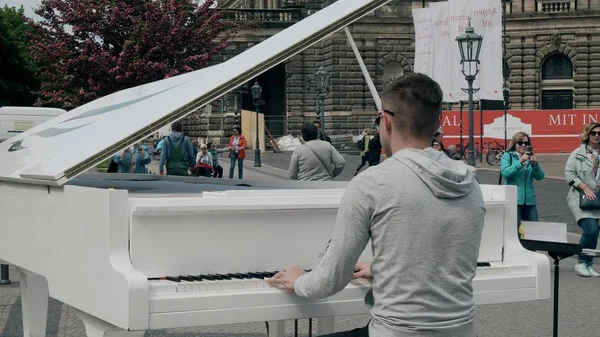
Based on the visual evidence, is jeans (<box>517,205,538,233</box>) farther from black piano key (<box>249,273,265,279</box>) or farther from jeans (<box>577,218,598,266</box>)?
black piano key (<box>249,273,265,279</box>)

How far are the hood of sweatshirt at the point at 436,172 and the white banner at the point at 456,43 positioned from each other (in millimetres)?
25935

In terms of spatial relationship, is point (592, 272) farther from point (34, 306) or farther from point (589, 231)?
point (34, 306)

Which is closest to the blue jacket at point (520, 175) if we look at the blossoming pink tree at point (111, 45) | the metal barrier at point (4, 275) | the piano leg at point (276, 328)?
the metal barrier at point (4, 275)

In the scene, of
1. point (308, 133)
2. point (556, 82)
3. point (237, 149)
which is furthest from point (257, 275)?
point (556, 82)

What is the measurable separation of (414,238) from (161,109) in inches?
58.0

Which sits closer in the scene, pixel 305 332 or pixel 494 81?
pixel 305 332

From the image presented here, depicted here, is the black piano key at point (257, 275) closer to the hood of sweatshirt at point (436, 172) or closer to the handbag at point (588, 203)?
the hood of sweatshirt at point (436, 172)

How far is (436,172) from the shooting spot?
3.74 metres

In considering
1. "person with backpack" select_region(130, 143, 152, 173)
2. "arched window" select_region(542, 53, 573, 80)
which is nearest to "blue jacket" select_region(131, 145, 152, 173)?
"person with backpack" select_region(130, 143, 152, 173)

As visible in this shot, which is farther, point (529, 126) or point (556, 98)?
point (556, 98)

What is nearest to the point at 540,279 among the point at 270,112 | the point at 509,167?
the point at 509,167

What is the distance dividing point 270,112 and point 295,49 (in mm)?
63609

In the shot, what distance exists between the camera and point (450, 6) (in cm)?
3131

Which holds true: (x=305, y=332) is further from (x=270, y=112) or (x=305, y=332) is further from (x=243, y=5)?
(x=243, y=5)
